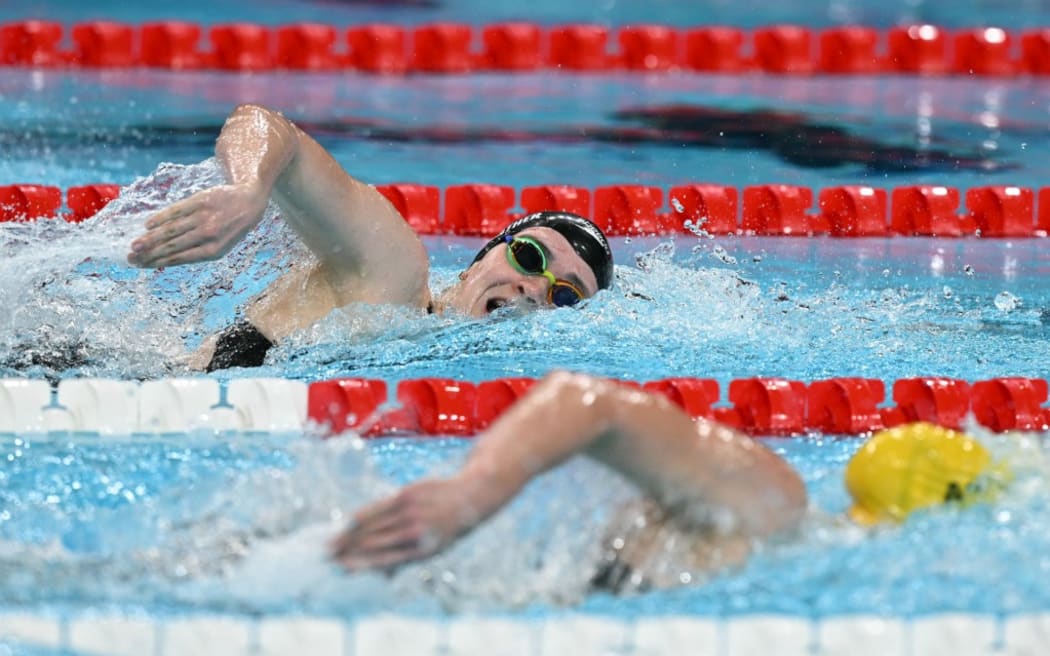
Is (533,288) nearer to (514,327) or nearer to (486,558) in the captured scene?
(514,327)

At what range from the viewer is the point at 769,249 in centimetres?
473

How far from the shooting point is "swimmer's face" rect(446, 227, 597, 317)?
10.6 ft

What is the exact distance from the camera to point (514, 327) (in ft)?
11.1

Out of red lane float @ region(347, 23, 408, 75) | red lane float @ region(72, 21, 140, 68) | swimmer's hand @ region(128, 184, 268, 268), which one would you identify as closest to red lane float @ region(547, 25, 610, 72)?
red lane float @ region(347, 23, 408, 75)

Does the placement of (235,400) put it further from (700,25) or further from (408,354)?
(700,25)

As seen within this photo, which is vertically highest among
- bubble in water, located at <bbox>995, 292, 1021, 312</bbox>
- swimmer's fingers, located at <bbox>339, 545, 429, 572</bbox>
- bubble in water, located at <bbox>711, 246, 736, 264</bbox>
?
bubble in water, located at <bbox>711, 246, 736, 264</bbox>

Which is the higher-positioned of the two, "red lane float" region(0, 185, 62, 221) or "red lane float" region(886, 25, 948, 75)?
"red lane float" region(886, 25, 948, 75)

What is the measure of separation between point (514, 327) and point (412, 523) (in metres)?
1.68

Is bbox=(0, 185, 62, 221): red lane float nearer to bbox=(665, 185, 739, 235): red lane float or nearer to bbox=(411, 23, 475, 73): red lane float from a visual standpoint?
bbox=(665, 185, 739, 235): red lane float

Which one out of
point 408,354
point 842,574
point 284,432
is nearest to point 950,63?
point 408,354

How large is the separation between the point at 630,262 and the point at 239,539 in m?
2.68

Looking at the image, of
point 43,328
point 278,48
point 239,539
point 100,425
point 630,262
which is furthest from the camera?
point 278,48

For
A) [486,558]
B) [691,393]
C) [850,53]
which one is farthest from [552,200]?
[486,558]

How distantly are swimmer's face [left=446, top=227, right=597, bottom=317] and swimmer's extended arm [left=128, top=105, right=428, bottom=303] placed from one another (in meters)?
0.13
